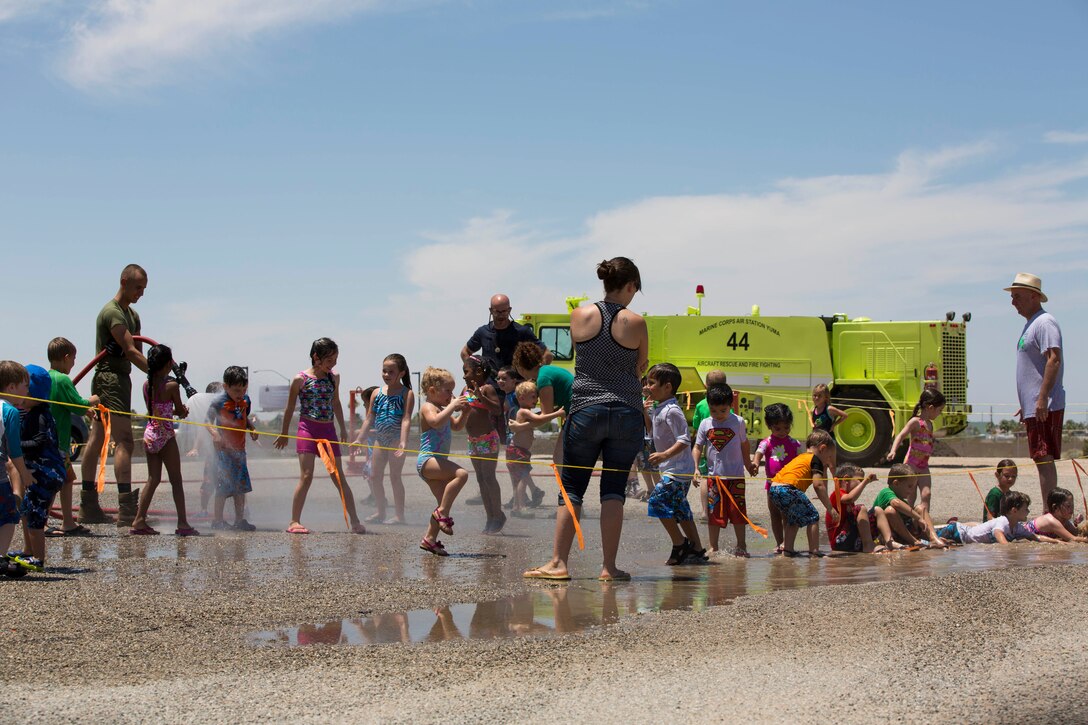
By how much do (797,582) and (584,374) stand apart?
177 centimetres

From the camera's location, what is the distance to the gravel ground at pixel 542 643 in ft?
12.2

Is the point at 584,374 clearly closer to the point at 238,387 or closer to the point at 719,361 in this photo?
the point at 238,387

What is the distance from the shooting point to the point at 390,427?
10305mm

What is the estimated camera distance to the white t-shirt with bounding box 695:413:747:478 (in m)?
8.72

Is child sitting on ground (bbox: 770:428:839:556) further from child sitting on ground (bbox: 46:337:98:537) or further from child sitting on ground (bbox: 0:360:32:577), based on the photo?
child sitting on ground (bbox: 46:337:98:537)

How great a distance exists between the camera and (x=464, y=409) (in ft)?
30.5

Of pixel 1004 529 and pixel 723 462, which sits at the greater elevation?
pixel 723 462

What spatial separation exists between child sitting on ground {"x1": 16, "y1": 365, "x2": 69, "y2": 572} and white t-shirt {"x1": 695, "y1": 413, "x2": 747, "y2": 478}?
15.3 ft

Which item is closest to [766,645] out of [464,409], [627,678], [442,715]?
[627,678]

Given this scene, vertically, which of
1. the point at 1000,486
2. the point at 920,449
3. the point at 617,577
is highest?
the point at 920,449

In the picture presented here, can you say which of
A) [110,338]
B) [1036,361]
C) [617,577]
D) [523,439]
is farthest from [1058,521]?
[110,338]

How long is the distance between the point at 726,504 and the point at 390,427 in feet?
11.0

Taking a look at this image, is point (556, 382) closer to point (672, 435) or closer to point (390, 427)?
point (672, 435)

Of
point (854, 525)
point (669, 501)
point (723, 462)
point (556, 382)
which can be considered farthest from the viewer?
point (556, 382)
